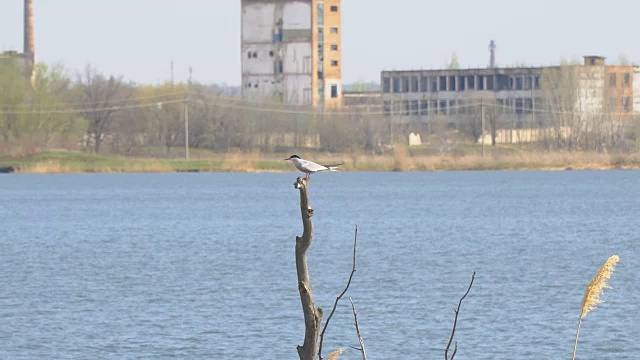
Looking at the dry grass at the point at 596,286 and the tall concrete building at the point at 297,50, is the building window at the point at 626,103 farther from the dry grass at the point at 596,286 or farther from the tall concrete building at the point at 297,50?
the dry grass at the point at 596,286

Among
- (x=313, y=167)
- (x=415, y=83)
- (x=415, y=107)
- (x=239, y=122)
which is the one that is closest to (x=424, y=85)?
(x=415, y=83)

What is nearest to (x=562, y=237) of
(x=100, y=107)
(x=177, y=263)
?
(x=177, y=263)

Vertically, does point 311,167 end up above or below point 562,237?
above

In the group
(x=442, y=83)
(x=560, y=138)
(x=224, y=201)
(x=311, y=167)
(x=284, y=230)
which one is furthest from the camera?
(x=442, y=83)

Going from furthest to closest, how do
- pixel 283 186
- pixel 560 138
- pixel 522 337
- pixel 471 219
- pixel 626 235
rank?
pixel 560 138
pixel 283 186
pixel 471 219
pixel 626 235
pixel 522 337

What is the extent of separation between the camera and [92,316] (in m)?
30.4

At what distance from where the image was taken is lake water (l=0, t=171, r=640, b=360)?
26.1m

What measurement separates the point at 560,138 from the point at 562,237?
6847 centimetres

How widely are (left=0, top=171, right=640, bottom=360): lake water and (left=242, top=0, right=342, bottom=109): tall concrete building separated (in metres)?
48.5

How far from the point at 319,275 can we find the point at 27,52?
333 ft

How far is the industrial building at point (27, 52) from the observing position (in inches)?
5100

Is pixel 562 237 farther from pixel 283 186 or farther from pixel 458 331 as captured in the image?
pixel 283 186

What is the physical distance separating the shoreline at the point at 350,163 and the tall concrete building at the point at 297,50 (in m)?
22.4

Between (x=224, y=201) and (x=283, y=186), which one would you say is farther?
(x=283, y=186)
